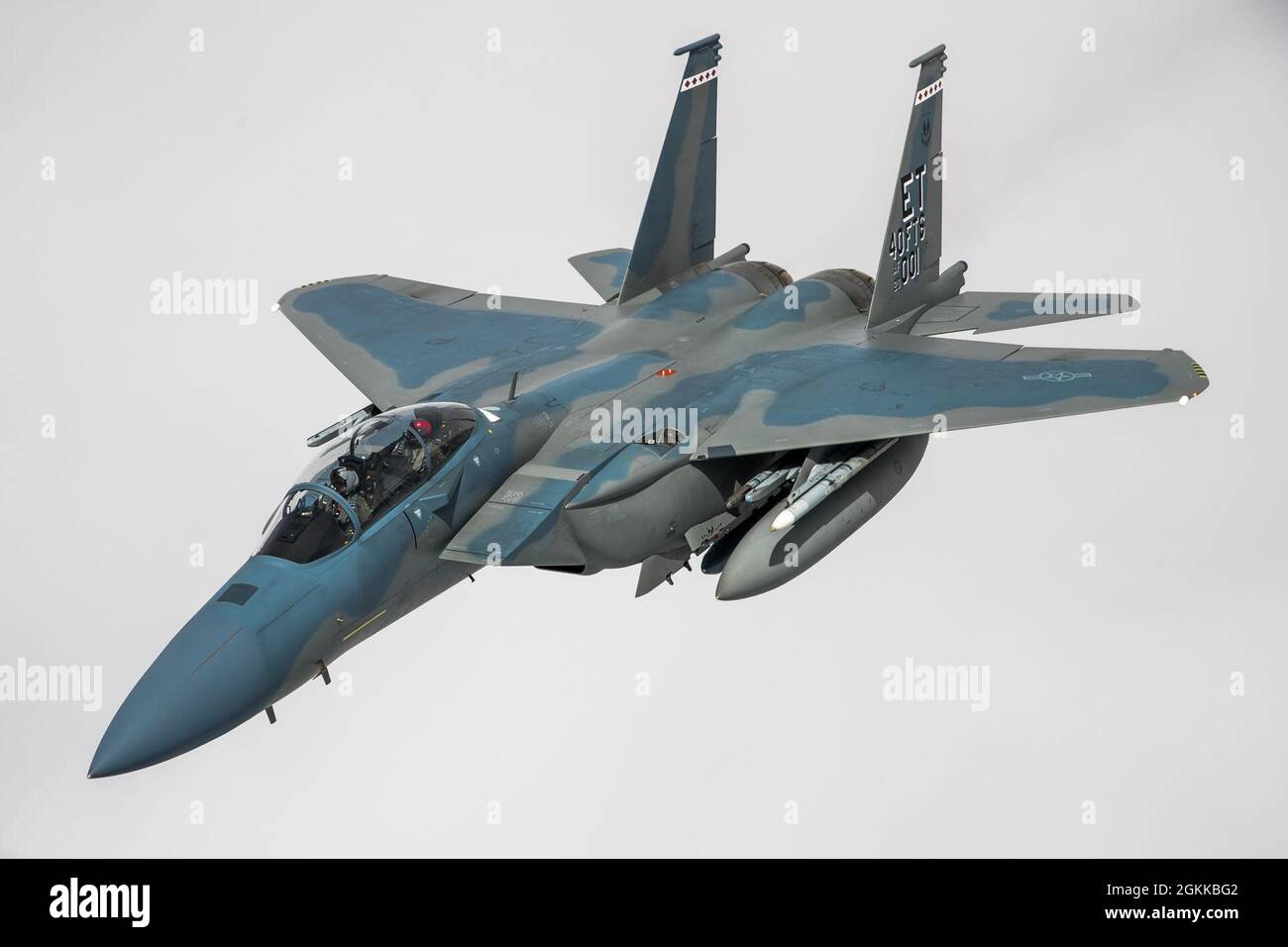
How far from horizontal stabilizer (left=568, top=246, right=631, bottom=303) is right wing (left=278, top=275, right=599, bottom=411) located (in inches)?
23.9

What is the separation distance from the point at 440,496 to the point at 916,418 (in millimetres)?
3866

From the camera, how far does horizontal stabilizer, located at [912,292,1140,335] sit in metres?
15.9

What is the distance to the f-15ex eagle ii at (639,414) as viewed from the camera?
470 inches

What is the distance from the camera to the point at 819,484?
13.9 m

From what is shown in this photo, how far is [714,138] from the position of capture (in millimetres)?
16828

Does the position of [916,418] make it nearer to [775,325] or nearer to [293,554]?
[775,325]

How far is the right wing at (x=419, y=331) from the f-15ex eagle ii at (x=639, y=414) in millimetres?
31

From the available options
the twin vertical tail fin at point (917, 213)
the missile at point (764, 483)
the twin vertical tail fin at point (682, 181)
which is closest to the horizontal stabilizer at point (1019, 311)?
the twin vertical tail fin at point (917, 213)

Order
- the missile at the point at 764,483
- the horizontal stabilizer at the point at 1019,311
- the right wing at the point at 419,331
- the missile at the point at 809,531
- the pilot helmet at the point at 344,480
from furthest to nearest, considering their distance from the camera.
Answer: the horizontal stabilizer at the point at 1019,311
the right wing at the point at 419,331
the missile at the point at 764,483
the missile at the point at 809,531
the pilot helmet at the point at 344,480

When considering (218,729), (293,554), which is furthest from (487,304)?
(218,729)

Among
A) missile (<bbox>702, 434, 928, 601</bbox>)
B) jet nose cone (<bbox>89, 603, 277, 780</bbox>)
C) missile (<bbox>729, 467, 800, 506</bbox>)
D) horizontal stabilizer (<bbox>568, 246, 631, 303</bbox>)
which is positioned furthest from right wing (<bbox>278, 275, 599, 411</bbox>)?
jet nose cone (<bbox>89, 603, 277, 780</bbox>)

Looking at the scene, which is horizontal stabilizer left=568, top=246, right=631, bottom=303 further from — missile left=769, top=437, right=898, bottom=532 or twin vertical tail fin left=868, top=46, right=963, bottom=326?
missile left=769, top=437, right=898, bottom=532

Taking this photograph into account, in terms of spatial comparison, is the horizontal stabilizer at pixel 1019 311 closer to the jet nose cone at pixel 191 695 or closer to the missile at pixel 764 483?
the missile at pixel 764 483

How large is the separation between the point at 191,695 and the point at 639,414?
4452 millimetres
